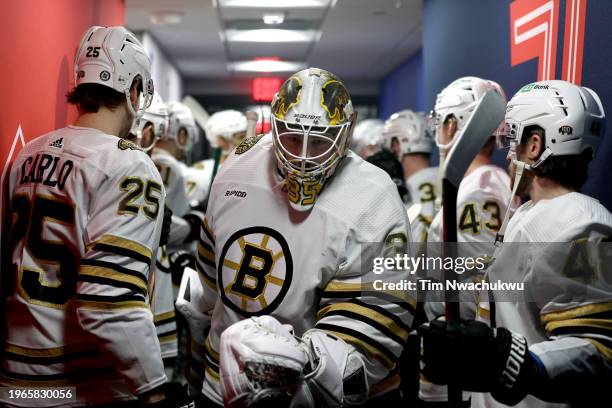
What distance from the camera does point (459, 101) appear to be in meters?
3.84

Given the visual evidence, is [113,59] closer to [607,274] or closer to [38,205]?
[38,205]

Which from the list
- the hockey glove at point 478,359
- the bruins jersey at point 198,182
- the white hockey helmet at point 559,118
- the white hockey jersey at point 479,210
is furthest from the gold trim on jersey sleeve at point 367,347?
the bruins jersey at point 198,182

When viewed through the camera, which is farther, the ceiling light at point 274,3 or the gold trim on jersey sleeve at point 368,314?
the ceiling light at point 274,3

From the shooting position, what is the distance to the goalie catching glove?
1.80m

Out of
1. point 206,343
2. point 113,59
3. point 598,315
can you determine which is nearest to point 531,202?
point 598,315

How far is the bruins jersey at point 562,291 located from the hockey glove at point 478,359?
117 mm

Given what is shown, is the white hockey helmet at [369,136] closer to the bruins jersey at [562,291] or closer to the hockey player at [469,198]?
the hockey player at [469,198]

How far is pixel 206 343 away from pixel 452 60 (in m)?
4.22

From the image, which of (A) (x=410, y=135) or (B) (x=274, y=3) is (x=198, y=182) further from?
(B) (x=274, y=3)

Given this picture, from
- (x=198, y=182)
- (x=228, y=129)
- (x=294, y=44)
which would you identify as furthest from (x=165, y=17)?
(x=198, y=182)

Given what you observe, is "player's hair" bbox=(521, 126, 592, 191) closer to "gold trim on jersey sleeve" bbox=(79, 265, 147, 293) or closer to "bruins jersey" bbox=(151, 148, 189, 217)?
"gold trim on jersey sleeve" bbox=(79, 265, 147, 293)

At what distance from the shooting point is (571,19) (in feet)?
11.2

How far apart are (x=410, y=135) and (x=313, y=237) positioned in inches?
135

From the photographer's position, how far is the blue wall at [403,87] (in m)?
11.8
